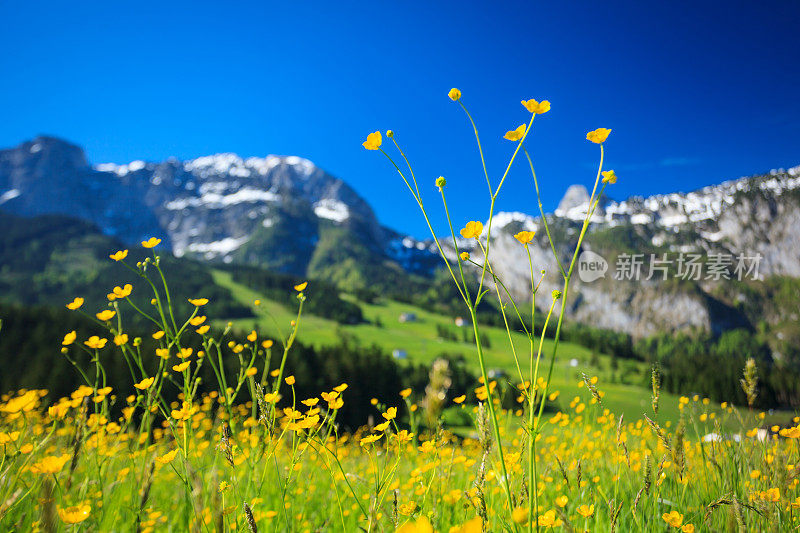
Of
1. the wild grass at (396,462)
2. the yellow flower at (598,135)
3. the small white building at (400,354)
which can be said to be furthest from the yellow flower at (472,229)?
the small white building at (400,354)

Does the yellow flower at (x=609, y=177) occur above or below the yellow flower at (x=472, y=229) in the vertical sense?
above

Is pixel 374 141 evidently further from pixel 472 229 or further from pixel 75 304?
pixel 75 304

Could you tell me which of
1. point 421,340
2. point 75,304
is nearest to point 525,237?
point 75,304

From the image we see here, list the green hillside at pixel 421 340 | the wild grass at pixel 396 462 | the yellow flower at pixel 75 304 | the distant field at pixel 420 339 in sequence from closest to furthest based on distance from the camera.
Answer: the wild grass at pixel 396 462, the yellow flower at pixel 75 304, the distant field at pixel 420 339, the green hillside at pixel 421 340

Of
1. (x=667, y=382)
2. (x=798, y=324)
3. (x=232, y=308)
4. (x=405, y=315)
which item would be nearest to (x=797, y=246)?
(x=798, y=324)

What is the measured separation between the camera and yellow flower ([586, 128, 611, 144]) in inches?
51.9

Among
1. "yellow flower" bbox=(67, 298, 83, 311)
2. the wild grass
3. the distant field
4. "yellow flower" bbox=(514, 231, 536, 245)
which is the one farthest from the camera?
the distant field

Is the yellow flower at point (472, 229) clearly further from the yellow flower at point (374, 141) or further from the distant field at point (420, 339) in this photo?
the distant field at point (420, 339)

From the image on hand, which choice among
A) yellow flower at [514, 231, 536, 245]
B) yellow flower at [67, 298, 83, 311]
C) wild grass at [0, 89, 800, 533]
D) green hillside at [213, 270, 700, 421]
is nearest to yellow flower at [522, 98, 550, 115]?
wild grass at [0, 89, 800, 533]

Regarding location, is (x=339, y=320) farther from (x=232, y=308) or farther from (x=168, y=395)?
(x=168, y=395)

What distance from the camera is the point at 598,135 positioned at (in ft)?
4.42

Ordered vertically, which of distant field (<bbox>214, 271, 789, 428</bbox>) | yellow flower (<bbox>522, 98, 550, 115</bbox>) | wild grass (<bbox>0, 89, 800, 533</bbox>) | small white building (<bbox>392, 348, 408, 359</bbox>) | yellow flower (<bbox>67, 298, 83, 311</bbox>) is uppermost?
yellow flower (<bbox>522, 98, 550, 115</bbox>)

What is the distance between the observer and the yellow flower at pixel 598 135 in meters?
1.32

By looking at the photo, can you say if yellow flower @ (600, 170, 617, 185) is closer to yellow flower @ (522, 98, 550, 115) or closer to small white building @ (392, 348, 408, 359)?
yellow flower @ (522, 98, 550, 115)
